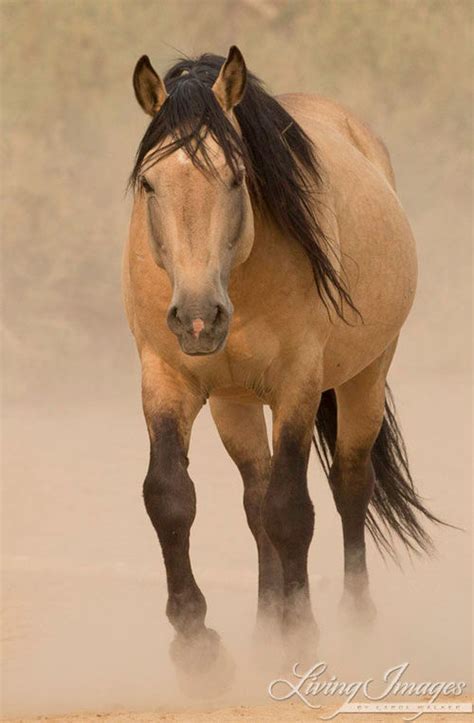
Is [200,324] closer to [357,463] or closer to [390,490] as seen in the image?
[357,463]

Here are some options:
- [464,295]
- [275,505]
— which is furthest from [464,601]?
[464,295]

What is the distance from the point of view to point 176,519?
5.37 metres

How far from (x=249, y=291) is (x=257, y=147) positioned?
0.49 metres

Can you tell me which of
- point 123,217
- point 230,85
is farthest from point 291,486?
point 123,217

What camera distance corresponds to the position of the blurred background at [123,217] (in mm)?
11750

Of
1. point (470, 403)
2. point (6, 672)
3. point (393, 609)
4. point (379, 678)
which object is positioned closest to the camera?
point (379, 678)

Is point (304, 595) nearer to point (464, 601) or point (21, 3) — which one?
point (464, 601)

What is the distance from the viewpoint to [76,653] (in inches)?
280

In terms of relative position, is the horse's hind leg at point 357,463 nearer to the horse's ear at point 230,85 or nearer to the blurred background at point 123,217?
the horse's ear at point 230,85

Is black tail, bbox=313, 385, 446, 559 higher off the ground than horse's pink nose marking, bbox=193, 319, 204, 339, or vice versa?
horse's pink nose marking, bbox=193, 319, 204, 339

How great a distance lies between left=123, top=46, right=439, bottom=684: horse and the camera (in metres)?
4.92

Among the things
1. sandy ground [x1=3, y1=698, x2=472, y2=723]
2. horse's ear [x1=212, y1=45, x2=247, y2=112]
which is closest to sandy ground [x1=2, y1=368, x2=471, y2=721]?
sandy ground [x1=3, y1=698, x2=472, y2=723]

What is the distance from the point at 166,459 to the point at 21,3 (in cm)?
1505

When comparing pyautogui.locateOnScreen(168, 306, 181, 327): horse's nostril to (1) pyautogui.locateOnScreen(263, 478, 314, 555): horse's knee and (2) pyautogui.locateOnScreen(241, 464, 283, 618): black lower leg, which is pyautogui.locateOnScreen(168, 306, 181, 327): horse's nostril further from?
(2) pyautogui.locateOnScreen(241, 464, 283, 618): black lower leg
